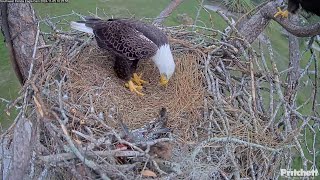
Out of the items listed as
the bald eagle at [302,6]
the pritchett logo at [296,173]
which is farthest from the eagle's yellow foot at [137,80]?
the pritchett logo at [296,173]

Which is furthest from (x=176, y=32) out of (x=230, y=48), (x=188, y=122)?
(x=188, y=122)

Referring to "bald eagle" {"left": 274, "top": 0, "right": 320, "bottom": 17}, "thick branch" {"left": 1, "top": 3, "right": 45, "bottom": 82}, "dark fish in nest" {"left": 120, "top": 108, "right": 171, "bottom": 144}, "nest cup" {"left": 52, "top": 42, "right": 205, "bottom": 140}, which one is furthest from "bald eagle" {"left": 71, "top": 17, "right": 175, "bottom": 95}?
"bald eagle" {"left": 274, "top": 0, "right": 320, "bottom": 17}

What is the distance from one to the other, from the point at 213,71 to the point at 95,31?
3.23 feet

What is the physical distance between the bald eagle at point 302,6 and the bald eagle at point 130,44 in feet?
3.23

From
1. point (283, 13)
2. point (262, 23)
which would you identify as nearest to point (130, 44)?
point (262, 23)

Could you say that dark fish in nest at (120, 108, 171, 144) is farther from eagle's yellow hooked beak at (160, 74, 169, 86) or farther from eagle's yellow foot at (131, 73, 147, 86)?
eagle's yellow foot at (131, 73, 147, 86)

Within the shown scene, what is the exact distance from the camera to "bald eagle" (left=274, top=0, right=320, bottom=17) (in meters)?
3.59

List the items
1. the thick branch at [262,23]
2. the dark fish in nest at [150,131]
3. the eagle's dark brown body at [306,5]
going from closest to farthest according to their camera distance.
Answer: the dark fish in nest at [150,131] → the thick branch at [262,23] → the eagle's dark brown body at [306,5]

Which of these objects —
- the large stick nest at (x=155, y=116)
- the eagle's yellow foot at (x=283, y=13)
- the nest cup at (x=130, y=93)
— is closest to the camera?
the large stick nest at (x=155, y=116)

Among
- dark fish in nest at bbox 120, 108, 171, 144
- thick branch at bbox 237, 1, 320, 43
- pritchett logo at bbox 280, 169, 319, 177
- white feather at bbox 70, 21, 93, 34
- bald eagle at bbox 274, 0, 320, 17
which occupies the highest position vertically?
bald eagle at bbox 274, 0, 320, 17

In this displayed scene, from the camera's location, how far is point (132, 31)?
3410mm

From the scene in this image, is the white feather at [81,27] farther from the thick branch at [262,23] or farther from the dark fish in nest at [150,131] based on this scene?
the thick branch at [262,23]

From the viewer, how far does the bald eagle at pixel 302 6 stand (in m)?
3.59

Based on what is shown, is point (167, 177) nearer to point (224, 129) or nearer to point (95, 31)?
point (224, 129)
